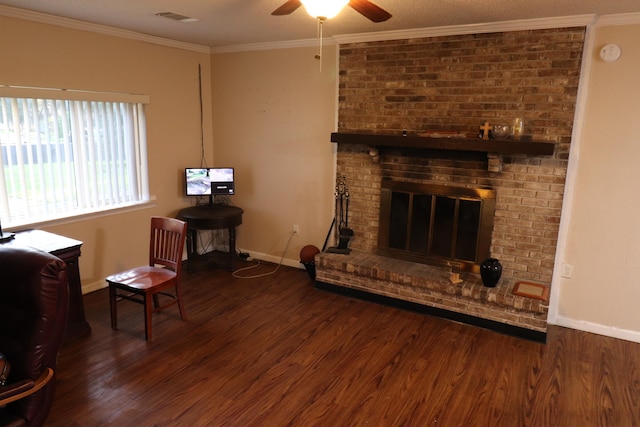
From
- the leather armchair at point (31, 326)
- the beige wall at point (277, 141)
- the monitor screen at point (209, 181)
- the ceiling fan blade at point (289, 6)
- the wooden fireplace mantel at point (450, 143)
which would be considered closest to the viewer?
the leather armchair at point (31, 326)

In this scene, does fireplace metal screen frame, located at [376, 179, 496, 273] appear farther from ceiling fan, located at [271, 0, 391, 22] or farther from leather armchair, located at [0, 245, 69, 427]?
leather armchair, located at [0, 245, 69, 427]

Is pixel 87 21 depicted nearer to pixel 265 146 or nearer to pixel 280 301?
pixel 265 146

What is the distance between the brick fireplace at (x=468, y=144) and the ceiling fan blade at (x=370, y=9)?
150 centimetres

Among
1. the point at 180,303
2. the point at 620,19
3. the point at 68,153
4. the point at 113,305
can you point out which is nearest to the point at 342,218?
the point at 180,303

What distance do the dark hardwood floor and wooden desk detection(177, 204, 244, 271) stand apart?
0.88 meters

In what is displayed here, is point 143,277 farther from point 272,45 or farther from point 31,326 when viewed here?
point 272,45

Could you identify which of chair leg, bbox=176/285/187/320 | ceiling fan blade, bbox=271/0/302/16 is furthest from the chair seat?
ceiling fan blade, bbox=271/0/302/16

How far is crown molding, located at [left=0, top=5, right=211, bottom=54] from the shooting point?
320cm

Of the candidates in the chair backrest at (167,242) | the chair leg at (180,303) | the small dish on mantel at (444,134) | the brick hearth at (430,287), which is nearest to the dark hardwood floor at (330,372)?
the chair leg at (180,303)

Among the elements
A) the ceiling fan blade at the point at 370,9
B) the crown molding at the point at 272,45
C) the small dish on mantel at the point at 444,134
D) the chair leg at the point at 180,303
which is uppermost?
the crown molding at the point at 272,45

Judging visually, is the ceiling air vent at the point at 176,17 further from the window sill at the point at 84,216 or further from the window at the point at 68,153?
the window sill at the point at 84,216

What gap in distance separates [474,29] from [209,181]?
9.54 ft

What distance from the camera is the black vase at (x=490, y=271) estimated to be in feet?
A: 11.0

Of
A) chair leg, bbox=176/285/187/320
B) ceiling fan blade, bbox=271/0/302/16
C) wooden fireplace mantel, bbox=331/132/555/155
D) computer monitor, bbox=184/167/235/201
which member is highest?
ceiling fan blade, bbox=271/0/302/16
